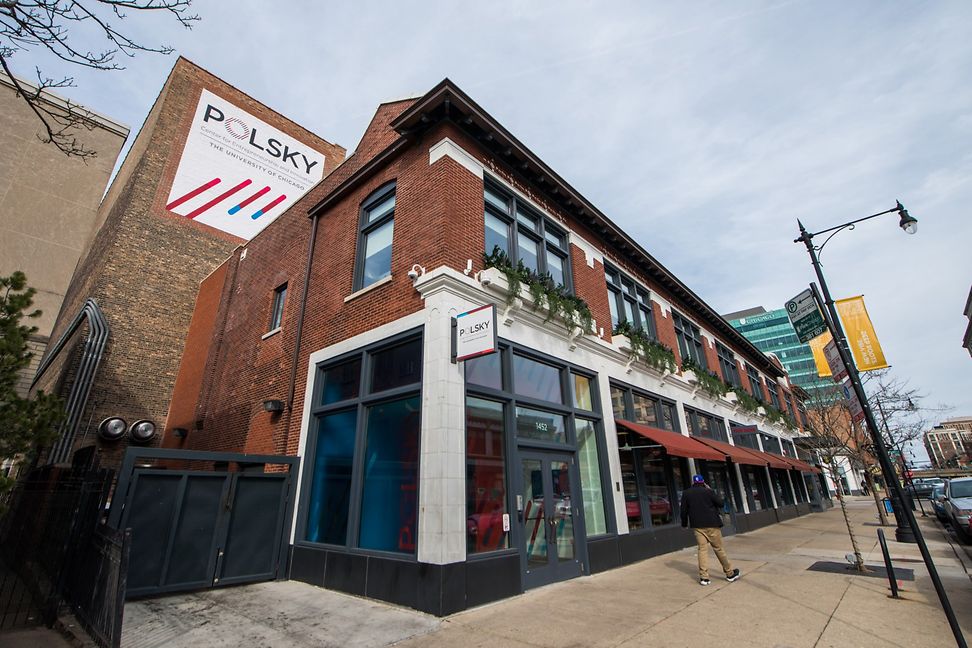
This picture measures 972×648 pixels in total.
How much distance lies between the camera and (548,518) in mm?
8203

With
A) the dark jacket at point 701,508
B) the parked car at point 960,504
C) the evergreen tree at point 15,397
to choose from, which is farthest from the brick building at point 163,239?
the parked car at point 960,504

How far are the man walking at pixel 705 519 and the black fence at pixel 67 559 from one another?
329 inches

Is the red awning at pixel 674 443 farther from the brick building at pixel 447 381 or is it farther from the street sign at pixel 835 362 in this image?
the street sign at pixel 835 362

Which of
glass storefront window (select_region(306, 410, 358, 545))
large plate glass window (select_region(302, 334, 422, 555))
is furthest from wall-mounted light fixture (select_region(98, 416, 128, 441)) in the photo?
glass storefront window (select_region(306, 410, 358, 545))

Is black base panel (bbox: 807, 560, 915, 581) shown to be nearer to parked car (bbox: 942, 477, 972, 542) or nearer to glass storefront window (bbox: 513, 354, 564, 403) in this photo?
glass storefront window (bbox: 513, 354, 564, 403)

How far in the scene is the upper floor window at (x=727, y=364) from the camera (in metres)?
21.4

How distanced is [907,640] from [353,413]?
8.30m

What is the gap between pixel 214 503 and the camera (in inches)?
323

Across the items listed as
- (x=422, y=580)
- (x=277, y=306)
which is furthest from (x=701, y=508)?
(x=277, y=306)

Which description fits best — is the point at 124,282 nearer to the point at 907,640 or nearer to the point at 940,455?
the point at 907,640

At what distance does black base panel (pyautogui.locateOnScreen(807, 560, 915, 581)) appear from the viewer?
763 centimetres

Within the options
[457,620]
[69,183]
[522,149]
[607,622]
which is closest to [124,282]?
[69,183]

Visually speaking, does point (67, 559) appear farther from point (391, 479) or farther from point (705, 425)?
point (705, 425)

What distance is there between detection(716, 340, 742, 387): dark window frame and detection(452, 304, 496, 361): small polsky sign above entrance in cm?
1757
